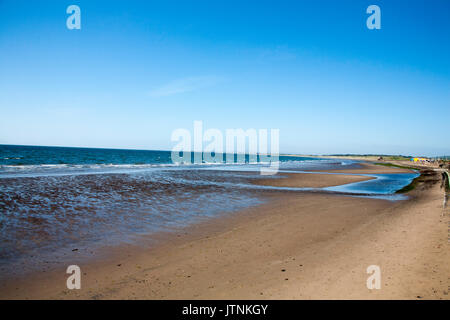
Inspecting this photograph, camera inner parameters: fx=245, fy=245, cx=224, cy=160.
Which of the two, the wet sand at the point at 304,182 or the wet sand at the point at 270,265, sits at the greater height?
the wet sand at the point at 270,265

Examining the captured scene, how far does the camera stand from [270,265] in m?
5.94

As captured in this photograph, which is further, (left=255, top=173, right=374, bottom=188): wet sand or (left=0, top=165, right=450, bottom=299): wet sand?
(left=255, top=173, right=374, bottom=188): wet sand

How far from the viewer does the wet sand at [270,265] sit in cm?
470

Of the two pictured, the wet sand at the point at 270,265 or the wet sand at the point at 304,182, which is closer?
the wet sand at the point at 270,265

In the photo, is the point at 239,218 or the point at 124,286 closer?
the point at 124,286

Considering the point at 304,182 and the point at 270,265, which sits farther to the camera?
the point at 304,182

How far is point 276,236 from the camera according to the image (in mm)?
8281

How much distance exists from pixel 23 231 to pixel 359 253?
10671 millimetres

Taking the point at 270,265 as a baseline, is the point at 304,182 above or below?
below

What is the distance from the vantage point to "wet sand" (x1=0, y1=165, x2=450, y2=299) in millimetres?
4699

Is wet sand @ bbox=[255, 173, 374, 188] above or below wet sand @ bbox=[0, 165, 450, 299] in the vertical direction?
below
